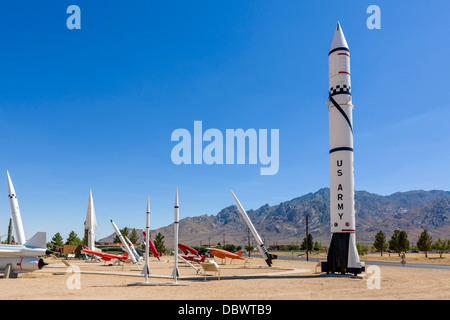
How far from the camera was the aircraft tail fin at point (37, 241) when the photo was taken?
73.6 ft

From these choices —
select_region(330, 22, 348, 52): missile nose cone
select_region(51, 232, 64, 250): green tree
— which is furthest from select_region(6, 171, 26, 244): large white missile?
select_region(51, 232, 64, 250): green tree

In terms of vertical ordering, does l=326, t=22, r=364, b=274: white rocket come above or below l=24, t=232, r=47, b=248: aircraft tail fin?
above

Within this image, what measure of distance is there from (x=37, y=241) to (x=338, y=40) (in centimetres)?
2320

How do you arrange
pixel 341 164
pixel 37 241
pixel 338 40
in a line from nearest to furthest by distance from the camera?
pixel 37 241, pixel 341 164, pixel 338 40

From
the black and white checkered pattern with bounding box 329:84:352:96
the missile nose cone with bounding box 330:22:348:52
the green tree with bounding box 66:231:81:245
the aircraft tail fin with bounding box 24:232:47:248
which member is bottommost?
the green tree with bounding box 66:231:81:245

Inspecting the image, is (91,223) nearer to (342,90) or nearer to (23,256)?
(23,256)

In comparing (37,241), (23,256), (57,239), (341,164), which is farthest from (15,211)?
(57,239)

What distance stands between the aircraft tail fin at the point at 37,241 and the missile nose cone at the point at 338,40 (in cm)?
2224

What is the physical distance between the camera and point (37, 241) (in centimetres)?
2258

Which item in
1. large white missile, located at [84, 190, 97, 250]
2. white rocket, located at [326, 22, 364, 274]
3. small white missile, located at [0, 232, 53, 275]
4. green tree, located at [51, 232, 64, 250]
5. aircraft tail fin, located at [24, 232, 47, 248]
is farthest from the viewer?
green tree, located at [51, 232, 64, 250]

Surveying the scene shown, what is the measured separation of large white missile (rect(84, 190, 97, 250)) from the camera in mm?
46750

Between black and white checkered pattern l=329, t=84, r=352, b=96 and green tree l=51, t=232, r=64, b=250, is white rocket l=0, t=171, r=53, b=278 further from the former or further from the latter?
green tree l=51, t=232, r=64, b=250
